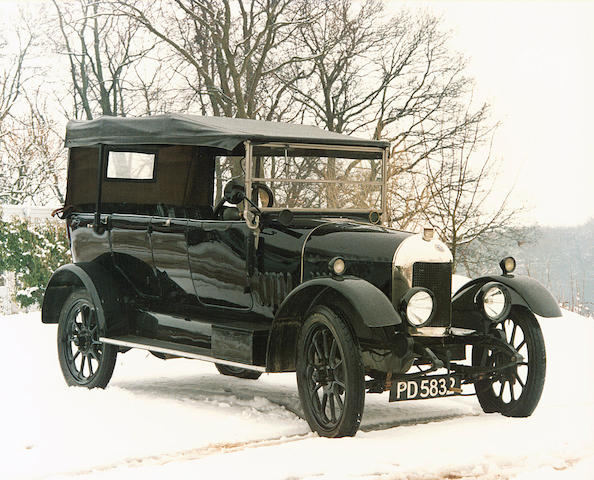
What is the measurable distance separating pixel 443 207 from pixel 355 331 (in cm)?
944

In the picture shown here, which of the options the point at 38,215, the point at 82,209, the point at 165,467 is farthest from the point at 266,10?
the point at 165,467

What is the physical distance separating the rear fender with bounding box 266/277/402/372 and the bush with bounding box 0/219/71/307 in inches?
417

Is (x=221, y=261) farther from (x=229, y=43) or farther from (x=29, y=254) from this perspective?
(x=229, y=43)

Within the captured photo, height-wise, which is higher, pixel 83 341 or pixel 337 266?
pixel 337 266

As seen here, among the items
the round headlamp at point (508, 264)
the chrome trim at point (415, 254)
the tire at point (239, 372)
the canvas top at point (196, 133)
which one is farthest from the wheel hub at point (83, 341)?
the round headlamp at point (508, 264)

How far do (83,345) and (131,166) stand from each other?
182 centimetres

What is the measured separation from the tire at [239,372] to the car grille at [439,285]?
2.56 meters

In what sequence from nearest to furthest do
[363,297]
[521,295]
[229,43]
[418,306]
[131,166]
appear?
[363,297]
[418,306]
[521,295]
[131,166]
[229,43]

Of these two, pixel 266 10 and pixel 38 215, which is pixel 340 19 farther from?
pixel 38 215

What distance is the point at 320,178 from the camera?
27.2ft

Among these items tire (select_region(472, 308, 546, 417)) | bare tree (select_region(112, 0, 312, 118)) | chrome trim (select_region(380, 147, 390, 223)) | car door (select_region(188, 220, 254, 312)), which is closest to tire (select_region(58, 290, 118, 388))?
car door (select_region(188, 220, 254, 312))

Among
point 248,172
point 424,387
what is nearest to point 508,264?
point 424,387

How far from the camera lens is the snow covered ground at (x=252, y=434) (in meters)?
5.48

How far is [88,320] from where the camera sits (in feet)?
28.0
